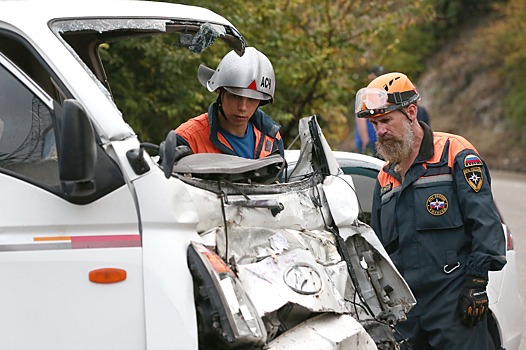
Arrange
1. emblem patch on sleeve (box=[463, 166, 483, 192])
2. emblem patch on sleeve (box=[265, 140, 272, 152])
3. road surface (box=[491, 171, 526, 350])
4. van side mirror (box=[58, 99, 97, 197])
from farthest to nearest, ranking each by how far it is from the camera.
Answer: road surface (box=[491, 171, 526, 350])
emblem patch on sleeve (box=[265, 140, 272, 152])
emblem patch on sleeve (box=[463, 166, 483, 192])
van side mirror (box=[58, 99, 97, 197])

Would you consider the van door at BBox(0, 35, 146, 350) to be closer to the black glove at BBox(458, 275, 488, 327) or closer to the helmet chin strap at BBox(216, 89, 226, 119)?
the helmet chin strap at BBox(216, 89, 226, 119)

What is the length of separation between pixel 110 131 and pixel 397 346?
1669 mm

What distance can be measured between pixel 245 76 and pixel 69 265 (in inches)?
72.9

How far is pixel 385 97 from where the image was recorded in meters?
4.84

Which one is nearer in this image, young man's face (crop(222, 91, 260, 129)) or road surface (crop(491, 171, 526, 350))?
young man's face (crop(222, 91, 260, 129))

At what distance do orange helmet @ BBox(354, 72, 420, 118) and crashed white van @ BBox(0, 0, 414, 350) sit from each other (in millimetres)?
1038

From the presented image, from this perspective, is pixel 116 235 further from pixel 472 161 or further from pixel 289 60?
pixel 289 60

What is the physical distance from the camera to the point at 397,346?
4258mm

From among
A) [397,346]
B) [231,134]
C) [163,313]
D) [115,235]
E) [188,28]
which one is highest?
[188,28]

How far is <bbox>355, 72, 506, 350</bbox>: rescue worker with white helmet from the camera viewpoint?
4.64 m

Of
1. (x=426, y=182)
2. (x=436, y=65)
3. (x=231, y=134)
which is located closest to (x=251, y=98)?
(x=231, y=134)

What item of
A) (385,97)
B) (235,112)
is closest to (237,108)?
(235,112)

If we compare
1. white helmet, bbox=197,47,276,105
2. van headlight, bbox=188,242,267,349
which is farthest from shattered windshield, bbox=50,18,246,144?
van headlight, bbox=188,242,267,349

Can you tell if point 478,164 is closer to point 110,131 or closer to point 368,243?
point 368,243
